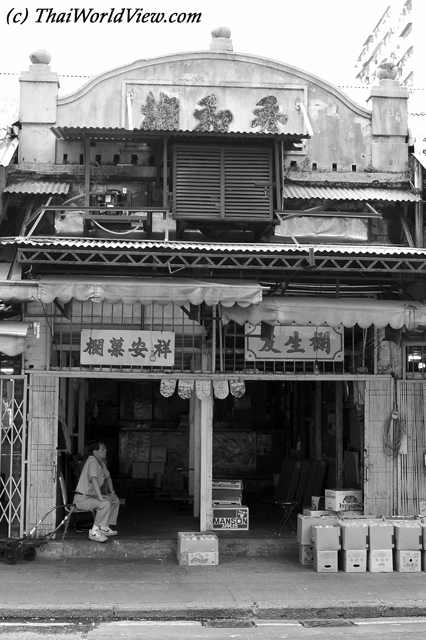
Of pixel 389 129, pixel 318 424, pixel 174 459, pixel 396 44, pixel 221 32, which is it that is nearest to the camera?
pixel 389 129

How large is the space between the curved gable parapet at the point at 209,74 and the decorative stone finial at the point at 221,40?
0.30m

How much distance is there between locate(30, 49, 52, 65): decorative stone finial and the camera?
1345 centimetres

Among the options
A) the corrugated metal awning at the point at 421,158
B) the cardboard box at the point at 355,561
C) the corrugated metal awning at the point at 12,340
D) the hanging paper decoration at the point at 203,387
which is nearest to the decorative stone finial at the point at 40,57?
the corrugated metal awning at the point at 12,340

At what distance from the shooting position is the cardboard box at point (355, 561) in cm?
1138

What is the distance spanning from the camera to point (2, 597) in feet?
31.6

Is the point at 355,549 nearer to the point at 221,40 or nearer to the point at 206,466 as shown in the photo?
the point at 206,466

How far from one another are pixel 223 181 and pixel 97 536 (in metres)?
5.79

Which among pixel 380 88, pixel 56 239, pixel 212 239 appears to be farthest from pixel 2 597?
pixel 380 88

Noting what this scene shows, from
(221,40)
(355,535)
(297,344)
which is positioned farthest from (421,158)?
(355,535)

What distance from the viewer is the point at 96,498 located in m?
12.6

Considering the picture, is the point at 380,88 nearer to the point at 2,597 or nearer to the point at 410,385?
the point at 410,385

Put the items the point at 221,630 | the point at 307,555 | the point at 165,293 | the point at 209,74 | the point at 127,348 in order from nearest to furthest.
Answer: the point at 221,630
the point at 165,293
the point at 307,555
the point at 127,348
the point at 209,74

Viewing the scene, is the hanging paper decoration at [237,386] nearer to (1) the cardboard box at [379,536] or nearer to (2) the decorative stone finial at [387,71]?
(1) the cardboard box at [379,536]

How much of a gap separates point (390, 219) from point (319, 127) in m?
1.99
